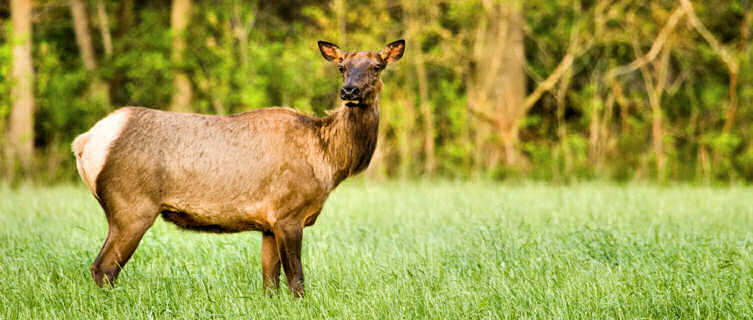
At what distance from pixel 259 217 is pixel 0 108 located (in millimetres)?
12976

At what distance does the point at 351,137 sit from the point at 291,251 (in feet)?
3.39

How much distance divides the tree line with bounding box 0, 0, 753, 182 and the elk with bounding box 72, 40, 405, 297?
10.2m

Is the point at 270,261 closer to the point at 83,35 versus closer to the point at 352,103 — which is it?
the point at 352,103

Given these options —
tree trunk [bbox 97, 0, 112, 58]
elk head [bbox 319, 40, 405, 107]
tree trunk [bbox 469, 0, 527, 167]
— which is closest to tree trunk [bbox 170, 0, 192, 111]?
tree trunk [bbox 97, 0, 112, 58]

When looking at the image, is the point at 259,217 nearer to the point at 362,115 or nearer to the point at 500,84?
the point at 362,115

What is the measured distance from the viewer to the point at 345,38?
19.5 meters

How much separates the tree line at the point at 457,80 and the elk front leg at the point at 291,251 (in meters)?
10.7

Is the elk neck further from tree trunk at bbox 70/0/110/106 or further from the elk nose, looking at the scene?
tree trunk at bbox 70/0/110/106

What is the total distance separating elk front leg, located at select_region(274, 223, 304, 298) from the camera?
598 cm

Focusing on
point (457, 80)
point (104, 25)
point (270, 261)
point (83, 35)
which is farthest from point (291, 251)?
point (104, 25)

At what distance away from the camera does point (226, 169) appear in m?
6.19

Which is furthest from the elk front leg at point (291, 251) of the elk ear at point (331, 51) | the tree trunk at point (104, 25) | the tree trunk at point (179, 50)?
the tree trunk at point (104, 25)

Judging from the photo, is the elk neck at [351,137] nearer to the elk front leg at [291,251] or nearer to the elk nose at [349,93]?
the elk nose at [349,93]

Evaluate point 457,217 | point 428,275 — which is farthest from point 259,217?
point 457,217
